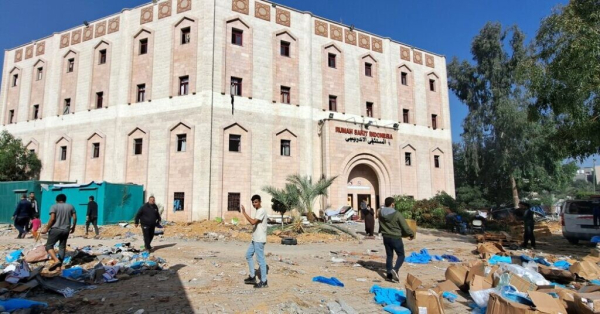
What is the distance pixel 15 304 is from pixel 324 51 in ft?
77.0

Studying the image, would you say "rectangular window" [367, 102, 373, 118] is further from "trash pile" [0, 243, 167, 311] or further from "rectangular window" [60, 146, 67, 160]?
"rectangular window" [60, 146, 67, 160]

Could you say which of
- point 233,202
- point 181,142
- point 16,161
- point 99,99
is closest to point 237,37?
point 181,142

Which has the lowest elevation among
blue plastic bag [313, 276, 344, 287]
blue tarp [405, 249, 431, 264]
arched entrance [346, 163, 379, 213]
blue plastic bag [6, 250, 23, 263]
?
blue tarp [405, 249, 431, 264]

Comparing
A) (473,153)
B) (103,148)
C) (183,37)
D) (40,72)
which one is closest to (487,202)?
(473,153)

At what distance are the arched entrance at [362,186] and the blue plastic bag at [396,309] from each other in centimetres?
1987

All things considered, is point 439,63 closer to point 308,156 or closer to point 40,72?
point 308,156

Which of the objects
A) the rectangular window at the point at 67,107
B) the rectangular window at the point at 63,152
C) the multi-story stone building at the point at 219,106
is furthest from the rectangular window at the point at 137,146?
the rectangular window at the point at 67,107

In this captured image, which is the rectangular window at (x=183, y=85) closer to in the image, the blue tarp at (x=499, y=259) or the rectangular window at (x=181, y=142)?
the rectangular window at (x=181, y=142)

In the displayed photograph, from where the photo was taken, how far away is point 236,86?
73.8 feet

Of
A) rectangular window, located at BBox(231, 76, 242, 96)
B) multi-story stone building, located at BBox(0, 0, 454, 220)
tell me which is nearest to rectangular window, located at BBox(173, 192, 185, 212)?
multi-story stone building, located at BBox(0, 0, 454, 220)

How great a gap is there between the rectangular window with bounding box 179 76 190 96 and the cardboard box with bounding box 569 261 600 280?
20747 millimetres

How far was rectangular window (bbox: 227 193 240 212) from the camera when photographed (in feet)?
69.4

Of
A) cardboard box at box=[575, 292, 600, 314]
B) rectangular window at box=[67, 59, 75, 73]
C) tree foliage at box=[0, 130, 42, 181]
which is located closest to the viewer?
cardboard box at box=[575, 292, 600, 314]

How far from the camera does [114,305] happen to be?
18.1 ft
